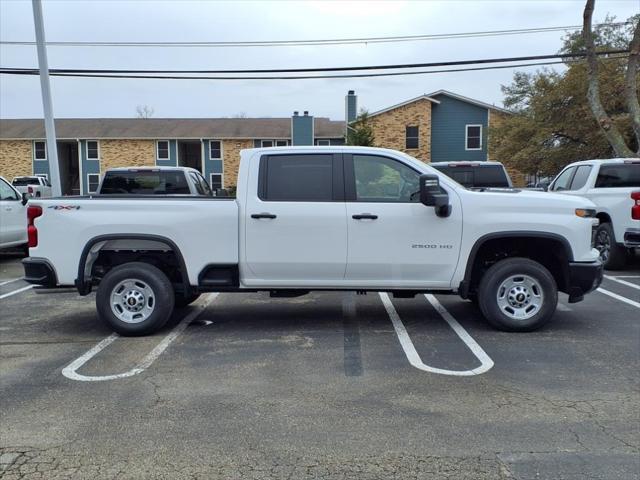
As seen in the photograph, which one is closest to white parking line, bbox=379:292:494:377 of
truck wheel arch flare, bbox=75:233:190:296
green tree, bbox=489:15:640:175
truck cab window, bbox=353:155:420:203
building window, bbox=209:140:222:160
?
truck cab window, bbox=353:155:420:203

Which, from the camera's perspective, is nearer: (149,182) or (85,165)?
(149,182)

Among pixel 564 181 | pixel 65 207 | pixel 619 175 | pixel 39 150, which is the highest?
pixel 39 150

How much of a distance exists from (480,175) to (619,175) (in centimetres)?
248

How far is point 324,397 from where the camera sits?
467cm

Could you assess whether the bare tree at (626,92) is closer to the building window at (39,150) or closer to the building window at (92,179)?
the building window at (92,179)

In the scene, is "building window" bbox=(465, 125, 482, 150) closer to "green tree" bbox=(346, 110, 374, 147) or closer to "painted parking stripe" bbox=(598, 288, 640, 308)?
"green tree" bbox=(346, 110, 374, 147)

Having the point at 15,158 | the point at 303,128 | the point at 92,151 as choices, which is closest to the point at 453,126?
the point at 303,128

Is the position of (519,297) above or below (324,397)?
above

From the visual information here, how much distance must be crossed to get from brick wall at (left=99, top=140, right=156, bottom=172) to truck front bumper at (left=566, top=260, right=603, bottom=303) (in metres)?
39.3

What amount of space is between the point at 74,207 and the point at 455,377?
4.25m

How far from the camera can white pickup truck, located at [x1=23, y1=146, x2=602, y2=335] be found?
6.23m

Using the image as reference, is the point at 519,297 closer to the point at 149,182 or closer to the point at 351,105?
the point at 149,182

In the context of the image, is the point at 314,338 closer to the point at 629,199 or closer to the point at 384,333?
the point at 384,333

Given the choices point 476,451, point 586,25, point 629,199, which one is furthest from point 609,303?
point 586,25
